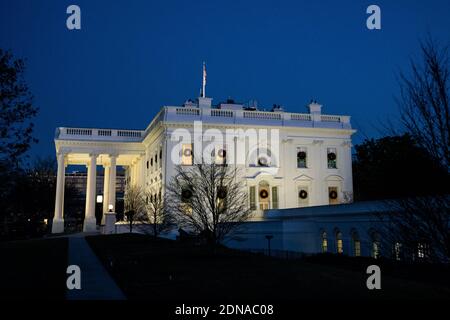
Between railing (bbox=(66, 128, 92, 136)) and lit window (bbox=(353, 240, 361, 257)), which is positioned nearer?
lit window (bbox=(353, 240, 361, 257))

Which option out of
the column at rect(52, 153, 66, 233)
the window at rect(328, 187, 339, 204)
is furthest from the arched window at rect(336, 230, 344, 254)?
the column at rect(52, 153, 66, 233)

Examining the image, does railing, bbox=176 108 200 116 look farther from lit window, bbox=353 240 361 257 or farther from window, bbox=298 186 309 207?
lit window, bbox=353 240 361 257

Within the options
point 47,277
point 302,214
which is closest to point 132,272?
point 47,277

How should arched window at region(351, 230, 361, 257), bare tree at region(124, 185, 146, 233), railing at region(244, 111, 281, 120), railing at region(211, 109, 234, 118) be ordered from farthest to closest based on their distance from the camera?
railing at region(244, 111, 281, 120)
railing at region(211, 109, 234, 118)
bare tree at region(124, 185, 146, 233)
arched window at region(351, 230, 361, 257)

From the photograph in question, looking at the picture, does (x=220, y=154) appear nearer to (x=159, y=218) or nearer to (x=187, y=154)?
(x=187, y=154)

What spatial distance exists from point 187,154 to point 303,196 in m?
14.3

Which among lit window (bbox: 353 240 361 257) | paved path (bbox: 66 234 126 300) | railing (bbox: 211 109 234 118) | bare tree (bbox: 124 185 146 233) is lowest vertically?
paved path (bbox: 66 234 126 300)

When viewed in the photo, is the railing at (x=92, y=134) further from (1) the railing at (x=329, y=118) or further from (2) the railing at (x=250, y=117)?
(1) the railing at (x=329, y=118)

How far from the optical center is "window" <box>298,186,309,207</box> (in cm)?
4891

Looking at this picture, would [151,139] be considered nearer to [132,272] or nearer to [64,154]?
[64,154]

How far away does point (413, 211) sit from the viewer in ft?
26.1

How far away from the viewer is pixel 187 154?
45812 millimetres

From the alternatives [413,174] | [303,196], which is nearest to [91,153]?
[303,196]

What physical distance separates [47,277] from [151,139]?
39.9 m
